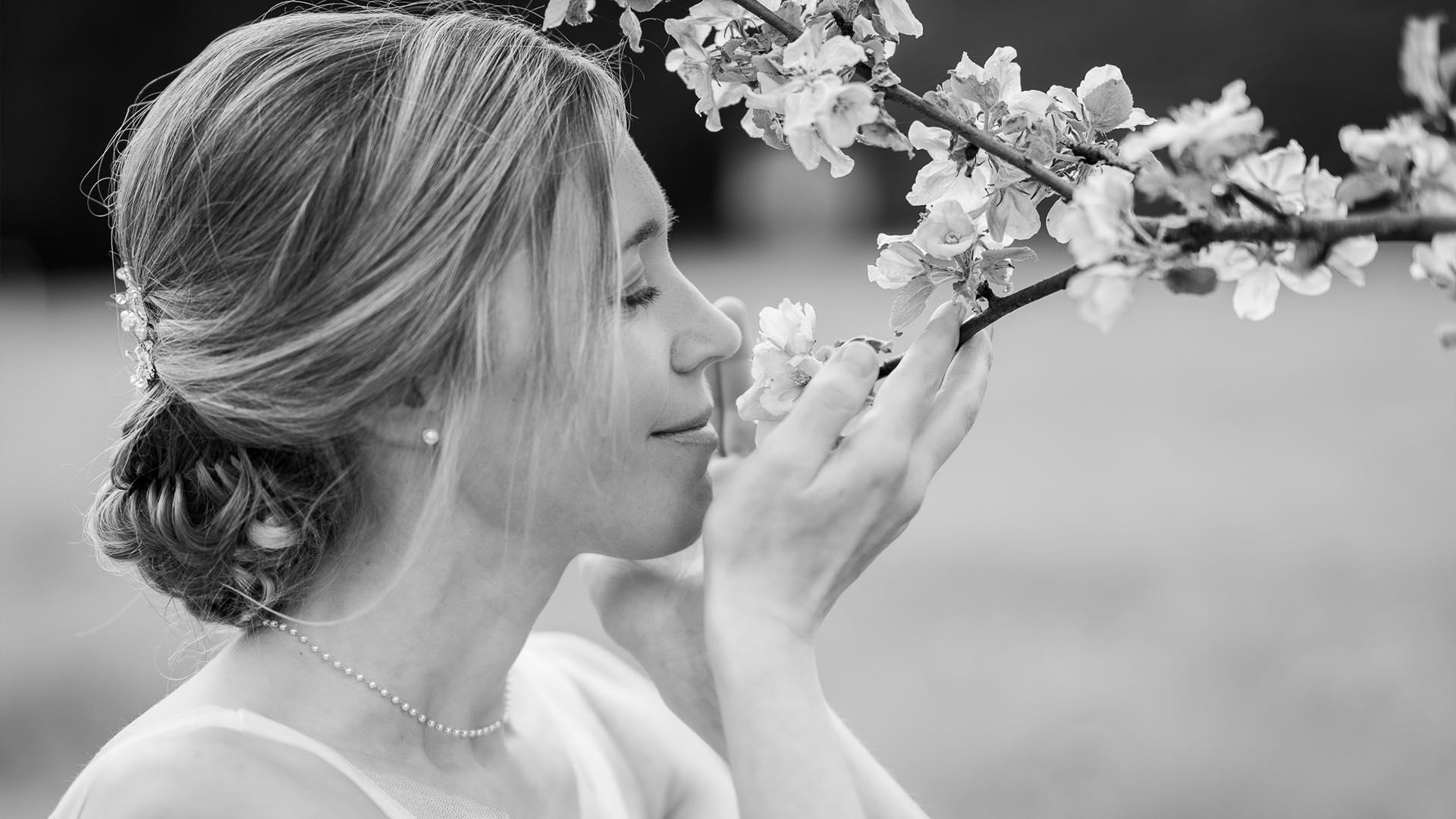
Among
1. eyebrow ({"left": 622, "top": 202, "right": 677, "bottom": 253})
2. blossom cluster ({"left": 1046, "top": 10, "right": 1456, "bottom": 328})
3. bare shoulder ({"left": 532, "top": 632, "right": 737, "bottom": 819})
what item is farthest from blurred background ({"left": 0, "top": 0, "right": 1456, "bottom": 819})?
blossom cluster ({"left": 1046, "top": 10, "right": 1456, "bottom": 328})

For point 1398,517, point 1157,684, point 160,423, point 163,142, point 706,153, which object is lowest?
point 706,153

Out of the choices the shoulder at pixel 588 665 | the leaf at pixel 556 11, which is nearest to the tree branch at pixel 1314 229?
the leaf at pixel 556 11

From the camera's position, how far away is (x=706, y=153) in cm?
1396

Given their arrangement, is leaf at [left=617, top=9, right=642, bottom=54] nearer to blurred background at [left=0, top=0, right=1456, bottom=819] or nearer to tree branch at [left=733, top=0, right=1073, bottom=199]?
tree branch at [left=733, top=0, right=1073, bottom=199]

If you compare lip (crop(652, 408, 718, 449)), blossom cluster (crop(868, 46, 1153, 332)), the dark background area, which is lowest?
the dark background area

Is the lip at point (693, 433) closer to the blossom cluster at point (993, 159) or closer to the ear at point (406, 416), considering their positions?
the ear at point (406, 416)

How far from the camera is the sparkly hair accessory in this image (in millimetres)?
1392

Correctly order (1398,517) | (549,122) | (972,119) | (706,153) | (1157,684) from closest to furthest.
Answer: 1. (972,119)
2. (549,122)
3. (1157,684)
4. (1398,517)
5. (706,153)

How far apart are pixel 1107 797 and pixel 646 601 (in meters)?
2.40

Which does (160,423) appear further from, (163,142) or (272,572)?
(163,142)

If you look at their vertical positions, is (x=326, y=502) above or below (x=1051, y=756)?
above

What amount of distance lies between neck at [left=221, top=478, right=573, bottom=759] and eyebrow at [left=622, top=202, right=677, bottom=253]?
0.35 m

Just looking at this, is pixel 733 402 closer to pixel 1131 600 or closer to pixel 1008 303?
pixel 1008 303

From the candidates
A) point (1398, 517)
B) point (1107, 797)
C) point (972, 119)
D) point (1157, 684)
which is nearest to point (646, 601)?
point (972, 119)
